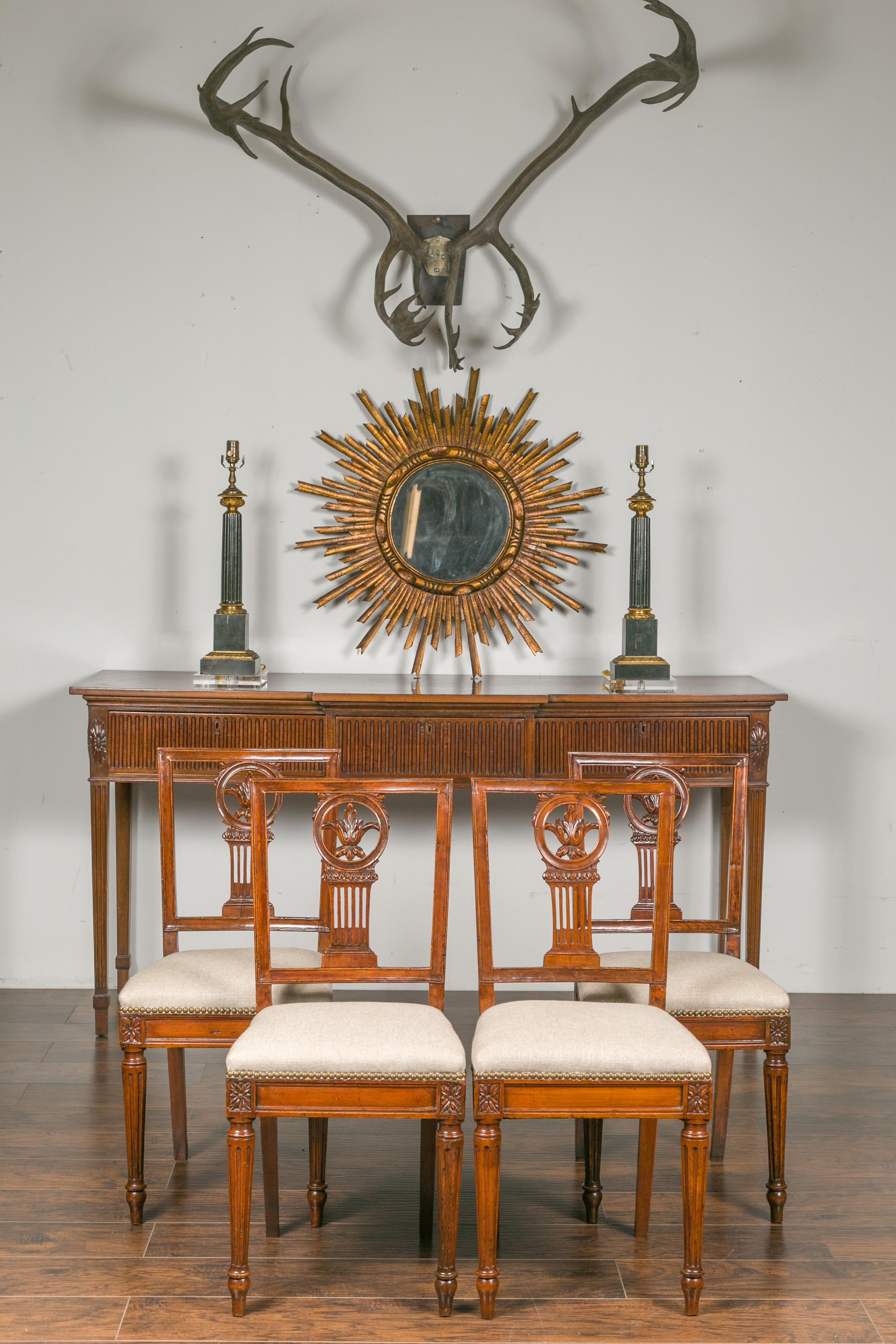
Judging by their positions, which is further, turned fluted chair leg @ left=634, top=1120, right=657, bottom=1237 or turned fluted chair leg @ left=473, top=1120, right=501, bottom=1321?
turned fluted chair leg @ left=634, top=1120, right=657, bottom=1237

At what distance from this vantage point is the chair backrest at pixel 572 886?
2170 mm

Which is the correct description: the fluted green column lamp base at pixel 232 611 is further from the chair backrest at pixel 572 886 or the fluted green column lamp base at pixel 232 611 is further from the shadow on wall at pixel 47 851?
the chair backrest at pixel 572 886

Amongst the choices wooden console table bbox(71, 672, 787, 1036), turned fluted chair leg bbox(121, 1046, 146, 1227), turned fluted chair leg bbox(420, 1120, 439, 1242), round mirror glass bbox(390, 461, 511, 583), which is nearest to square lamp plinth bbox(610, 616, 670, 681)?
wooden console table bbox(71, 672, 787, 1036)

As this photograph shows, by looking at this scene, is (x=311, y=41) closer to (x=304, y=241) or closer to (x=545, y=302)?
(x=304, y=241)

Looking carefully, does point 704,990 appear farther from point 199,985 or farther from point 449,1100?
point 199,985

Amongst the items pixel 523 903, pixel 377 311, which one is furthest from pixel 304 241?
pixel 523 903

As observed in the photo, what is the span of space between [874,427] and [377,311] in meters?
1.52

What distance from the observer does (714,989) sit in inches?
91.4

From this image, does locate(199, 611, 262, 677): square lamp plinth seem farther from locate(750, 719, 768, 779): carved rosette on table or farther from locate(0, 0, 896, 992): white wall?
locate(750, 719, 768, 779): carved rosette on table

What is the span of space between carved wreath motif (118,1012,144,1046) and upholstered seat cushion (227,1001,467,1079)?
12.6 inches

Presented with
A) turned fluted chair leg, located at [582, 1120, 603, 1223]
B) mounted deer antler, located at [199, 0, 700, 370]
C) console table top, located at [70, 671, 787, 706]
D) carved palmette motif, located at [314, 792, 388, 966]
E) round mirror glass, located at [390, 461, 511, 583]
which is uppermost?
mounted deer antler, located at [199, 0, 700, 370]

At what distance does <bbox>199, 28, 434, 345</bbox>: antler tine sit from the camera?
11.2 ft

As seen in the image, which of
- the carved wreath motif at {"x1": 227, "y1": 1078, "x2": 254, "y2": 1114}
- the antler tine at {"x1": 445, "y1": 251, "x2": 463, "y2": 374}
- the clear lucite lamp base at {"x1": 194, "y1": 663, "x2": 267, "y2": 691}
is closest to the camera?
the carved wreath motif at {"x1": 227, "y1": 1078, "x2": 254, "y2": 1114}

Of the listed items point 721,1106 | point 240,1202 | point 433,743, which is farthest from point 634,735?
point 240,1202
